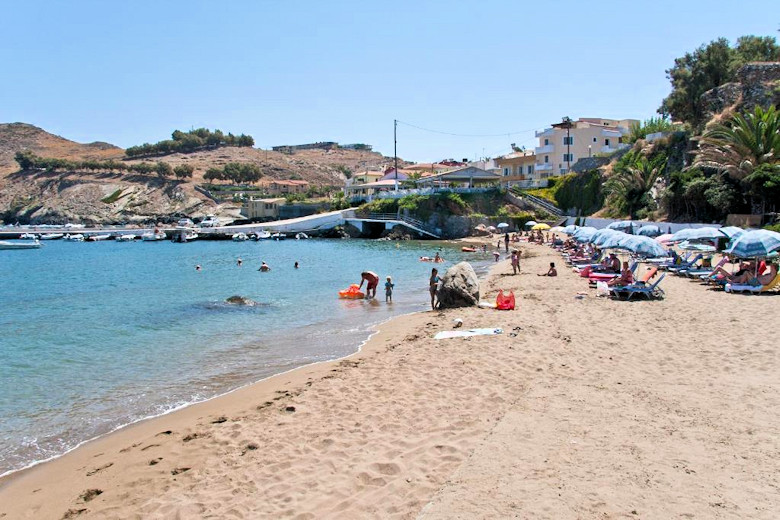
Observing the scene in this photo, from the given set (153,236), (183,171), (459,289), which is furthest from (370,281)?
(183,171)

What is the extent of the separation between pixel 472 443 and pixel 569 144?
2530 inches

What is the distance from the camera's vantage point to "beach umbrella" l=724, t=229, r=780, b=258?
1552 cm

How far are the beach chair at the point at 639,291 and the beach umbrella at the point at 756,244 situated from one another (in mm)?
2118

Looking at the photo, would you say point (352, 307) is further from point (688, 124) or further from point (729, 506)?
point (688, 124)

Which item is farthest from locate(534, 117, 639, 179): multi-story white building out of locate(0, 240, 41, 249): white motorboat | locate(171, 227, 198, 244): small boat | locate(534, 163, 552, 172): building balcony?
locate(0, 240, 41, 249): white motorboat

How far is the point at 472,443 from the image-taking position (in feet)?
22.0

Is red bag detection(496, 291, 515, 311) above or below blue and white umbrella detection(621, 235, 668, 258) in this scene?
below

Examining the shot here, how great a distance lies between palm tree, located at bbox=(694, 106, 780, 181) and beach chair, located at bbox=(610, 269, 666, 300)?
20664 mm

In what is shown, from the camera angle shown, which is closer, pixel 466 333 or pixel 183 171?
pixel 466 333

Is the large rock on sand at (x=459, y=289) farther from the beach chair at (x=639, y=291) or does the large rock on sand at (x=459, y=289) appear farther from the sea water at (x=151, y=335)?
the beach chair at (x=639, y=291)

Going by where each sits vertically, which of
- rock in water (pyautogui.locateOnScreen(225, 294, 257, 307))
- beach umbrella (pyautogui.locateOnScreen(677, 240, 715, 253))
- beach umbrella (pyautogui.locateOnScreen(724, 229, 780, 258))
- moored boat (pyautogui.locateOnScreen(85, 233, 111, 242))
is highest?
beach umbrella (pyautogui.locateOnScreen(724, 229, 780, 258))

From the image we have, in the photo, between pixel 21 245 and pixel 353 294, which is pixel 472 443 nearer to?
pixel 353 294

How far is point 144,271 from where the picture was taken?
37.7m

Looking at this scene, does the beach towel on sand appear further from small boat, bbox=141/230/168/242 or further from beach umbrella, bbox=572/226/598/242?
small boat, bbox=141/230/168/242
